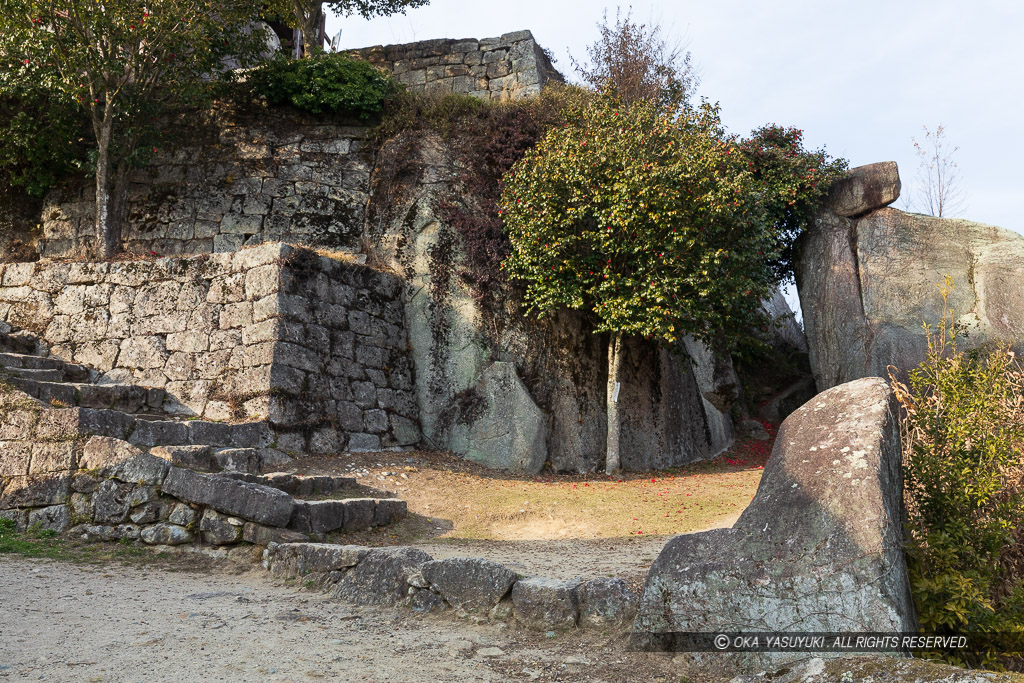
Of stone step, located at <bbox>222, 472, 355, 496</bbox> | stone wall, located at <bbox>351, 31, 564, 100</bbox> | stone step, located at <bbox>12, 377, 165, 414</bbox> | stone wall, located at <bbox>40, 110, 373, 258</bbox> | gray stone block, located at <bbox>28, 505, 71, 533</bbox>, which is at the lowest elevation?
gray stone block, located at <bbox>28, 505, 71, 533</bbox>

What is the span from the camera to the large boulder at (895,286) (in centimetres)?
1517

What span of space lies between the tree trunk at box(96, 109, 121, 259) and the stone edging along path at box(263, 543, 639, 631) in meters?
8.85

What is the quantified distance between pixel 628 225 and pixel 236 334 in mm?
5989

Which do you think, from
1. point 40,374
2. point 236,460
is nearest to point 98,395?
point 40,374

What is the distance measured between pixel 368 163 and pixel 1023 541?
40.0 ft

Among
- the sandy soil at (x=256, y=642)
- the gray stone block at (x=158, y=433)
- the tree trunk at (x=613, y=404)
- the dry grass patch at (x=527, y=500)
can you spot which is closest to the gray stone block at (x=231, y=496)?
the sandy soil at (x=256, y=642)

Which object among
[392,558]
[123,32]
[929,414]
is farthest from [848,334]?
[123,32]

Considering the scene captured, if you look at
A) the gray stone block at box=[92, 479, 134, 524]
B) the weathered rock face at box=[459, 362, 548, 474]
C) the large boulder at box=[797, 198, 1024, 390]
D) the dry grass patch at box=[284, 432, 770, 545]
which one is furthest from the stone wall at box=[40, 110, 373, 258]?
the large boulder at box=[797, 198, 1024, 390]

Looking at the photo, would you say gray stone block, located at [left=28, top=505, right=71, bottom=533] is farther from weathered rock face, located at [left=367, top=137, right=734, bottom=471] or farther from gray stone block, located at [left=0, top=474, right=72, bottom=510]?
weathered rock face, located at [left=367, top=137, right=734, bottom=471]

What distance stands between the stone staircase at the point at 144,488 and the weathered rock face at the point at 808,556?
3762mm

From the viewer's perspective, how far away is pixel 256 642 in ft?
14.1

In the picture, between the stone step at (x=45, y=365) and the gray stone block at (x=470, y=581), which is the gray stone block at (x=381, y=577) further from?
the stone step at (x=45, y=365)

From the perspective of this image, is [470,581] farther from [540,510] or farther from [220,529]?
[540,510]

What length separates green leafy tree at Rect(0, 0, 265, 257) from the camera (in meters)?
11.4
